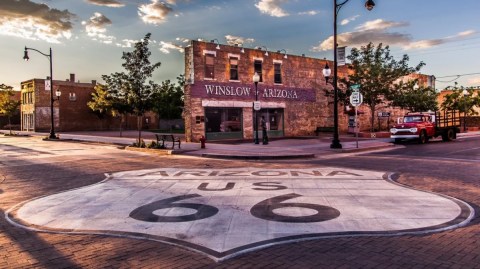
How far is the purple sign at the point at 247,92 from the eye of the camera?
1177 inches

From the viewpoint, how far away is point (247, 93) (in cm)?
3294

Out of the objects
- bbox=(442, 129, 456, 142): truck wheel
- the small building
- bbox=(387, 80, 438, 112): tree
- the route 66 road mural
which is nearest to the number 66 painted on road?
the route 66 road mural

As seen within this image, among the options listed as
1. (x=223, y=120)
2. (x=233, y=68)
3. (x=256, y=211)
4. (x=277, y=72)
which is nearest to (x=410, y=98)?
(x=277, y=72)

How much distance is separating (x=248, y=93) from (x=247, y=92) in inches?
5.4

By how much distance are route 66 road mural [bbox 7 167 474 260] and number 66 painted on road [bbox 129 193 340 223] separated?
0.02m

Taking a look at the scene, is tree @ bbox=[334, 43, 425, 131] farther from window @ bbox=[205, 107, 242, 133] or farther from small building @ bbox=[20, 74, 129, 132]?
small building @ bbox=[20, 74, 129, 132]

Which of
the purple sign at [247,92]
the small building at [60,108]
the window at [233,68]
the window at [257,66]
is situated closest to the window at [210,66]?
the purple sign at [247,92]

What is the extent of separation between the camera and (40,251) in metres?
5.36

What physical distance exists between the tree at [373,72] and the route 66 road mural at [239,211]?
24810 millimetres

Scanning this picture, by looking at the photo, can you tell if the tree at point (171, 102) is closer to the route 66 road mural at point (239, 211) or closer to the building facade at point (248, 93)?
the building facade at point (248, 93)

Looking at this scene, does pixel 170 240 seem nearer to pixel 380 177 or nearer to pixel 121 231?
pixel 121 231

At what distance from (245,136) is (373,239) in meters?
27.4

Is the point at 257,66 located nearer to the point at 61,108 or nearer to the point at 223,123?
the point at 223,123

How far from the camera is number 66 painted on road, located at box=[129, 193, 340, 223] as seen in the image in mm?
6887
